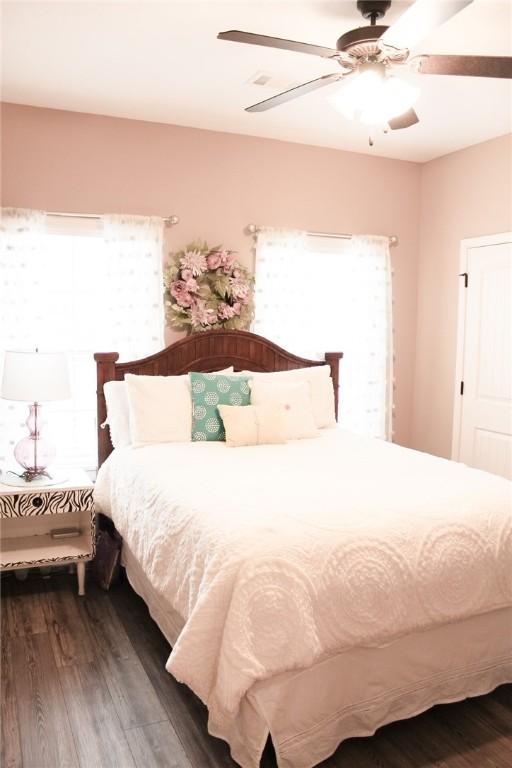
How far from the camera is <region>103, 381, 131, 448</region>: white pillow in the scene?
3662 millimetres

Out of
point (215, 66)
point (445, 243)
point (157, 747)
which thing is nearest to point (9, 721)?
point (157, 747)

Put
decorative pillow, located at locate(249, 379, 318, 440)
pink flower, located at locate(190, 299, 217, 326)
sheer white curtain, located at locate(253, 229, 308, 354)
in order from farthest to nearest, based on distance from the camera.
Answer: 1. sheer white curtain, located at locate(253, 229, 308, 354)
2. pink flower, located at locate(190, 299, 217, 326)
3. decorative pillow, located at locate(249, 379, 318, 440)

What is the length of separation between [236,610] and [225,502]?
1.77 ft


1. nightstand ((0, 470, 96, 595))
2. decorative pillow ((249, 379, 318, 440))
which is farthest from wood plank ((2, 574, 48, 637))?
decorative pillow ((249, 379, 318, 440))

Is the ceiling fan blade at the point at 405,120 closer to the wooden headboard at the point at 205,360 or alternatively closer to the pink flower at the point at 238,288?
the pink flower at the point at 238,288

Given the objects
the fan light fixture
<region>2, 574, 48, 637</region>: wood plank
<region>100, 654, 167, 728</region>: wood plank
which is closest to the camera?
<region>100, 654, 167, 728</region>: wood plank

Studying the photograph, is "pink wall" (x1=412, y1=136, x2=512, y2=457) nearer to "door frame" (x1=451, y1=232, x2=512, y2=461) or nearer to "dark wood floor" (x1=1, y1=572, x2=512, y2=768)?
"door frame" (x1=451, y1=232, x2=512, y2=461)

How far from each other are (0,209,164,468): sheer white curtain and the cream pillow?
0.52 m

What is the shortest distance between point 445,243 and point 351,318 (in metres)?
0.94

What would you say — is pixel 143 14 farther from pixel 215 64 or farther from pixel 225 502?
pixel 225 502

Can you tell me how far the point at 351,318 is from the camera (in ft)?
15.8

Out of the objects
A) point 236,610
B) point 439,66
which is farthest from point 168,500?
point 439,66

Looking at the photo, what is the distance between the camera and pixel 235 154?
4391mm

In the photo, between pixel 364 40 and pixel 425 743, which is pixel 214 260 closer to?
pixel 364 40
